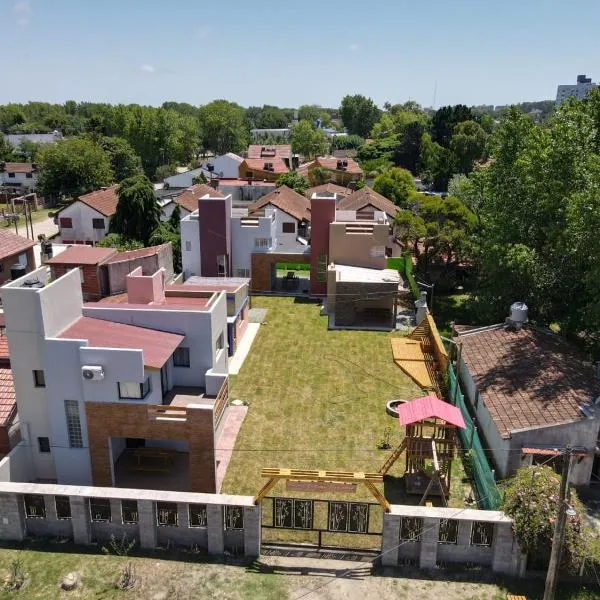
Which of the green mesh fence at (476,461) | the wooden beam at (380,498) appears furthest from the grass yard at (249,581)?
the green mesh fence at (476,461)

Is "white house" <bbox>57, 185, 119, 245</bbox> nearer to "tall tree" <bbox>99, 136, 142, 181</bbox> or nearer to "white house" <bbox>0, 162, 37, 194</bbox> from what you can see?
"white house" <bbox>0, 162, 37, 194</bbox>

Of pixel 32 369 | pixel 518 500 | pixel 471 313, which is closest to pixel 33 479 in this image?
pixel 32 369

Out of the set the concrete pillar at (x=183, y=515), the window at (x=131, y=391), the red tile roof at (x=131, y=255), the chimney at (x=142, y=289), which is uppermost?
the chimney at (x=142, y=289)

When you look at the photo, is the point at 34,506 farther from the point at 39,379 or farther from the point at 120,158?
the point at 120,158

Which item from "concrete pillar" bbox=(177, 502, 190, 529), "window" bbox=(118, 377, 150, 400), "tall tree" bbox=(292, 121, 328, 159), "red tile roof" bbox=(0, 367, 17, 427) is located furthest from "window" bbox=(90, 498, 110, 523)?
"tall tree" bbox=(292, 121, 328, 159)

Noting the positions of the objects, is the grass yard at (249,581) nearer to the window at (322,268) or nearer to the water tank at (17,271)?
the window at (322,268)

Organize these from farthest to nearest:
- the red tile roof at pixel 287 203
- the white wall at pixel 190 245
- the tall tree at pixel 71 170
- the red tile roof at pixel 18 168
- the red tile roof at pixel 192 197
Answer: the red tile roof at pixel 18 168, the tall tree at pixel 71 170, the red tile roof at pixel 192 197, the red tile roof at pixel 287 203, the white wall at pixel 190 245

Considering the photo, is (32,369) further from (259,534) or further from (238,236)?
(238,236)
